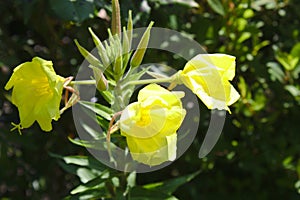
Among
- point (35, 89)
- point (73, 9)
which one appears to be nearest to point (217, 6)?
point (73, 9)

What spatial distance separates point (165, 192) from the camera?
1.42 m

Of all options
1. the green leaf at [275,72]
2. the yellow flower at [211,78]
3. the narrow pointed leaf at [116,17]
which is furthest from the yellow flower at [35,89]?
the green leaf at [275,72]

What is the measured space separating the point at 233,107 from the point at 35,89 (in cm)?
84

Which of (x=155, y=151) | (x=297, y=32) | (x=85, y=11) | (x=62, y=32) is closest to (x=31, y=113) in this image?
(x=155, y=151)

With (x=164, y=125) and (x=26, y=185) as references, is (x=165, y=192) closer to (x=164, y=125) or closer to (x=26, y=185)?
(x=164, y=125)

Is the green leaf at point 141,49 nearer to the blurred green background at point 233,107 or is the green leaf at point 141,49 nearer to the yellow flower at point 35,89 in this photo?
the yellow flower at point 35,89

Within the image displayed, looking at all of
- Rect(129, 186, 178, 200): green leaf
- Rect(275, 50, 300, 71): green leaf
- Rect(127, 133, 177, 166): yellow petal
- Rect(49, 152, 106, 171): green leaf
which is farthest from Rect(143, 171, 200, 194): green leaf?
Rect(275, 50, 300, 71): green leaf

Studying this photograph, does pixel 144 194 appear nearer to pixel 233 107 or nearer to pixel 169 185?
pixel 169 185

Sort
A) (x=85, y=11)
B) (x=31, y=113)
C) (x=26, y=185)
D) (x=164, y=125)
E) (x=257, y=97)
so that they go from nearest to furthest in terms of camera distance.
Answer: (x=164, y=125)
(x=31, y=113)
(x=85, y=11)
(x=257, y=97)
(x=26, y=185)

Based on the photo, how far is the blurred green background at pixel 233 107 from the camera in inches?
67.4

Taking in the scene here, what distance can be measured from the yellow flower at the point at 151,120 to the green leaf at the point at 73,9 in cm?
46

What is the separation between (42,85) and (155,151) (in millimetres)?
263

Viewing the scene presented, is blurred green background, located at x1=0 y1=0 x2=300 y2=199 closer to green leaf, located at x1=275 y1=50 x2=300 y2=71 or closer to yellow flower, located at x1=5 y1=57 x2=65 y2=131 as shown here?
green leaf, located at x1=275 y1=50 x2=300 y2=71

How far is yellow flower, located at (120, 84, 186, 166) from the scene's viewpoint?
968mm
